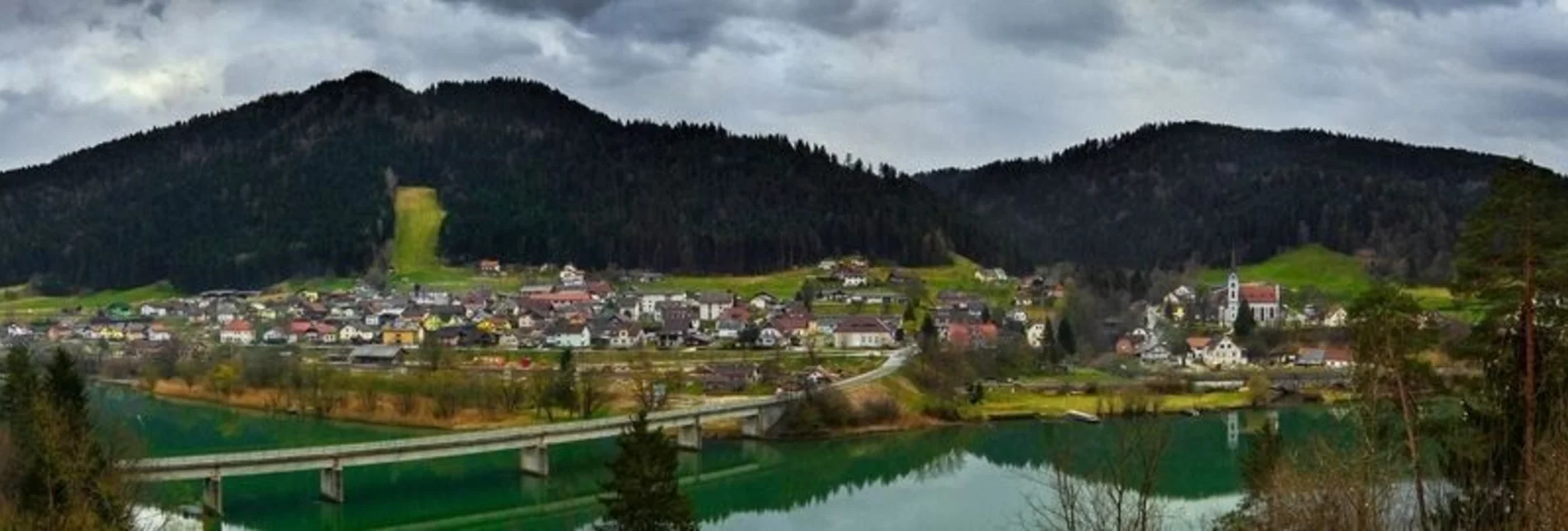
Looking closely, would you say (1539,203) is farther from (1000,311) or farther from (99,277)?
(99,277)

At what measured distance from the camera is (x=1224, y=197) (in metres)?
122

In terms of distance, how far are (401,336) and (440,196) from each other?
38.1 m

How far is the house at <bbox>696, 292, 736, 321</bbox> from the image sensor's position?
73.3 meters

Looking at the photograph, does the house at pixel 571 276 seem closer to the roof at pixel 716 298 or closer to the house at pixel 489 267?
the house at pixel 489 267

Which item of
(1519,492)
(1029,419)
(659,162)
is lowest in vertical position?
(1029,419)

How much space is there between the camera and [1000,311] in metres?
75.2

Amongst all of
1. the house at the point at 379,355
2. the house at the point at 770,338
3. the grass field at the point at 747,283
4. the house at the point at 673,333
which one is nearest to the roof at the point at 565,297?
the grass field at the point at 747,283

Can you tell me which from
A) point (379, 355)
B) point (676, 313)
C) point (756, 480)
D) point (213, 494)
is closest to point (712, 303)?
point (676, 313)

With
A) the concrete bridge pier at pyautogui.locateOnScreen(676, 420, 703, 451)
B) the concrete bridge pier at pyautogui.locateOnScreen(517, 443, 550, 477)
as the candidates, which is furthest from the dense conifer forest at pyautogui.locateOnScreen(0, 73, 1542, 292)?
the concrete bridge pier at pyautogui.locateOnScreen(517, 443, 550, 477)

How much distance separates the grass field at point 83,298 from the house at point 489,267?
1895 cm

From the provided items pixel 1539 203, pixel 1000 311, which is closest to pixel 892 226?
pixel 1000 311

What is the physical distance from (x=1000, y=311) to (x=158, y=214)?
62.8 m

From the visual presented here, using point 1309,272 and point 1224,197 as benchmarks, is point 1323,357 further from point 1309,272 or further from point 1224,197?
point 1224,197

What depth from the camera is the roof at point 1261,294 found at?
77.1 m
